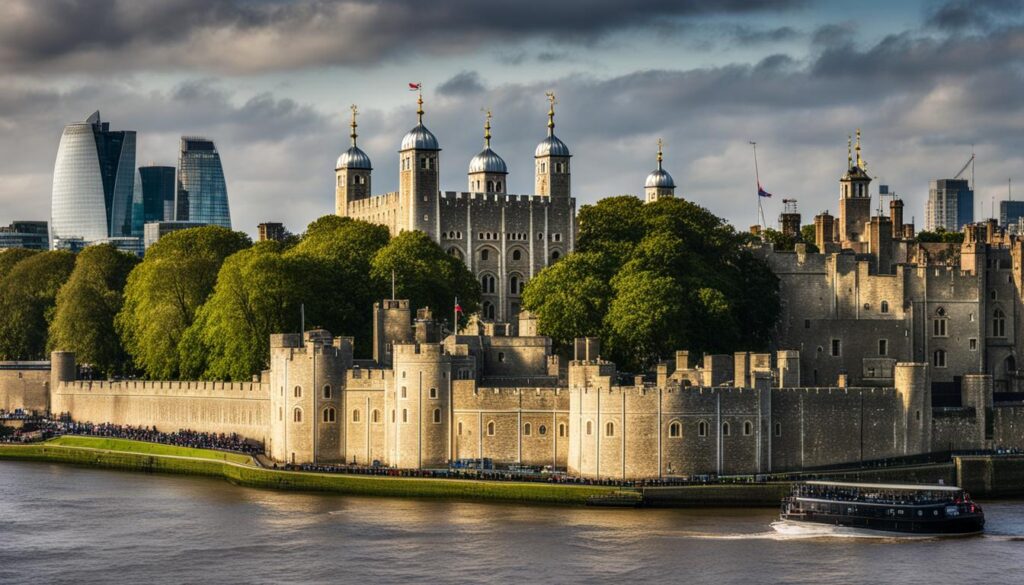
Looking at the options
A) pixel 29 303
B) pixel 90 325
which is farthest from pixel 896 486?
pixel 29 303

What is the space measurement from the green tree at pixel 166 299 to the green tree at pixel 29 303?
39.1 feet

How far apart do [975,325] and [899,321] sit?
455cm

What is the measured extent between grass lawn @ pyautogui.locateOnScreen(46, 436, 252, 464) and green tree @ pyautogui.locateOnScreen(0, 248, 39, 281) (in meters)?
39.9

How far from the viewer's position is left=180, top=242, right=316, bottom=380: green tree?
101188 millimetres

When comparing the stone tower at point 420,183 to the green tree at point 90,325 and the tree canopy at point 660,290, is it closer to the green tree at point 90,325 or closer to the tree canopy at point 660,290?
the tree canopy at point 660,290

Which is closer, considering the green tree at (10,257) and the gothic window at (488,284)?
the gothic window at (488,284)

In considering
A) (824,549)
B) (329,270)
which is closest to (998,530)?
(824,549)

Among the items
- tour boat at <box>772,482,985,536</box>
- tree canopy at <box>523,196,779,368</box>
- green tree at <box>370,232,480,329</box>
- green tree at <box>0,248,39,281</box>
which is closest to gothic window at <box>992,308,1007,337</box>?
tree canopy at <box>523,196,779,368</box>

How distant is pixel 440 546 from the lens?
70250mm

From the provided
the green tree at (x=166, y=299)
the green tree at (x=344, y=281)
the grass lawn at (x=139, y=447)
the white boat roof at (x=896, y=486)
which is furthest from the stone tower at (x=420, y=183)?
the white boat roof at (x=896, y=486)

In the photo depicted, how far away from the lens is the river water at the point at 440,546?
65.9 meters

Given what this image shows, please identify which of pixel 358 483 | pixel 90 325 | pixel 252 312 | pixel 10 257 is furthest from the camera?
pixel 10 257

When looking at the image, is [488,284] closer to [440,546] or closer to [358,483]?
[358,483]

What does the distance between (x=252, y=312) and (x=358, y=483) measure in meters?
20.1
